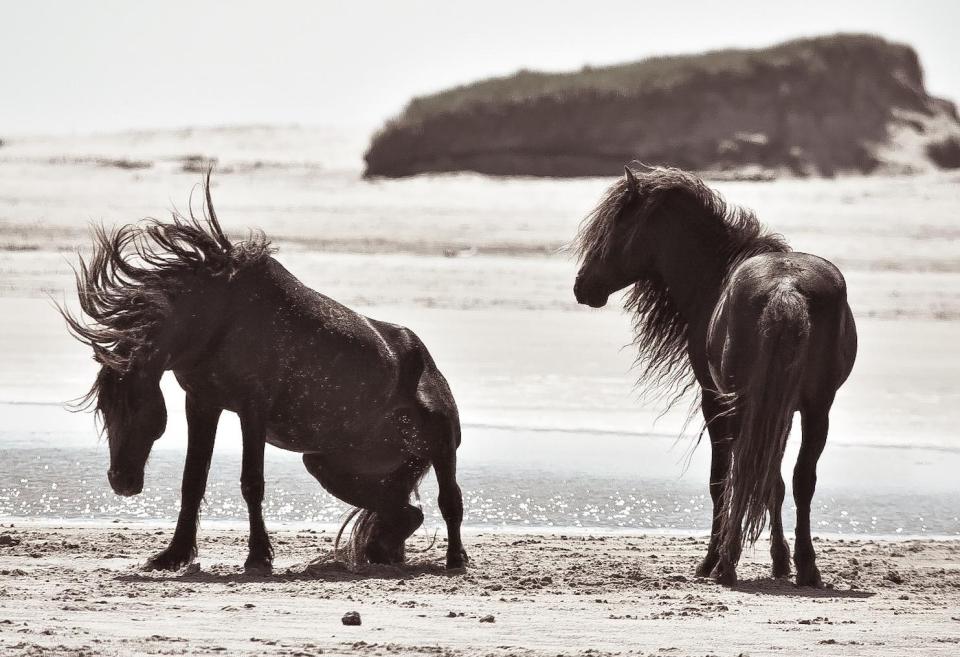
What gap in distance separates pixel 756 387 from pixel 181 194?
19183mm

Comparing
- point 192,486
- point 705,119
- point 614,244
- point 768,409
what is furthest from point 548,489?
point 705,119

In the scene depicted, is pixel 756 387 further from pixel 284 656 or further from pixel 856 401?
pixel 856 401

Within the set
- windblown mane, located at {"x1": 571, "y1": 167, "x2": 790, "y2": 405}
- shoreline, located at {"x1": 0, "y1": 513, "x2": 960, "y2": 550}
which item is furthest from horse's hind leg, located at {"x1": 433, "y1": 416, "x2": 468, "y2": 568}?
windblown mane, located at {"x1": 571, "y1": 167, "x2": 790, "y2": 405}

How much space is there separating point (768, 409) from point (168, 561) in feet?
8.57

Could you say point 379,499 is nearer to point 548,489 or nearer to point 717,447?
point 717,447

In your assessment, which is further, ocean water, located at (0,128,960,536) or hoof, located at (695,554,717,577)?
ocean water, located at (0,128,960,536)

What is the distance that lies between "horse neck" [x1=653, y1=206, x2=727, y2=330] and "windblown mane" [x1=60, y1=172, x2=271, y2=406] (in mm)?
2026

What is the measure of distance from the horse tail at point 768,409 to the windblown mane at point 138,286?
221cm

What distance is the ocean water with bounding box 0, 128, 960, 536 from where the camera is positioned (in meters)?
8.56

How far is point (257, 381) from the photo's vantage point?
6227 millimetres

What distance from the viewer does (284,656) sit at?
455cm

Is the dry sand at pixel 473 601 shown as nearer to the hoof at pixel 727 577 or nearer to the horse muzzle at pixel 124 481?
the hoof at pixel 727 577

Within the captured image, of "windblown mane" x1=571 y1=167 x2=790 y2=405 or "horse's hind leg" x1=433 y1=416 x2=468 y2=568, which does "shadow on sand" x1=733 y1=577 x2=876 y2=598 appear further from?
"horse's hind leg" x1=433 y1=416 x2=468 y2=568

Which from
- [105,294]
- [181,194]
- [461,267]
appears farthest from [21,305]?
[105,294]
